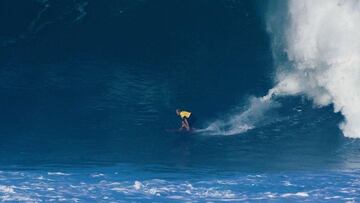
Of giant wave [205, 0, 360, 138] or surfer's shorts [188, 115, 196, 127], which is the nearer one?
surfer's shorts [188, 115, 196, 127]

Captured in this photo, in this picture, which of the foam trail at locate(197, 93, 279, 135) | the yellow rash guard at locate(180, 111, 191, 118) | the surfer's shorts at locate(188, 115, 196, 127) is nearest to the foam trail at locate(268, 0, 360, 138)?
the foam trail at locate(197, 93, 279, 135)

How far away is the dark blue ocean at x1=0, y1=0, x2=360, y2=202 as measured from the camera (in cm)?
1595

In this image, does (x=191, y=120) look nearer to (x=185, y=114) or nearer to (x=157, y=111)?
(x=185, y=114)

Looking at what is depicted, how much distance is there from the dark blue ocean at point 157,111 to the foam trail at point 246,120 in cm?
6

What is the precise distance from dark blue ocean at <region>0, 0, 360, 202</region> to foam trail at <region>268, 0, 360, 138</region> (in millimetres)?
284

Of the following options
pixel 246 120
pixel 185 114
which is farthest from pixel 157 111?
pixel 246 120

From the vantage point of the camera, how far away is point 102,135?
63.7 feet

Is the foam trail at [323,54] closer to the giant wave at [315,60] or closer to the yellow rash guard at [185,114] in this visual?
the giant wave at [315,60]

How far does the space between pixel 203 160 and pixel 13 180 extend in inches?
181

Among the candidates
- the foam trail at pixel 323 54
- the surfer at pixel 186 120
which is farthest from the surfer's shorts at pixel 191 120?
the foam trail at pixel 323 54

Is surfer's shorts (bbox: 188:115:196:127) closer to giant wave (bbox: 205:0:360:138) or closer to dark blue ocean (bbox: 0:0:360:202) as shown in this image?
dark blue ocean (bbox: 0:0:360:202)

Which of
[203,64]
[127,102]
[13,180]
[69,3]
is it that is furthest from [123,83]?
[13,180]

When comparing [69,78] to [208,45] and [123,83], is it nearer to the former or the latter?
[123,83]

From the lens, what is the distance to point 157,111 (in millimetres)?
20922
